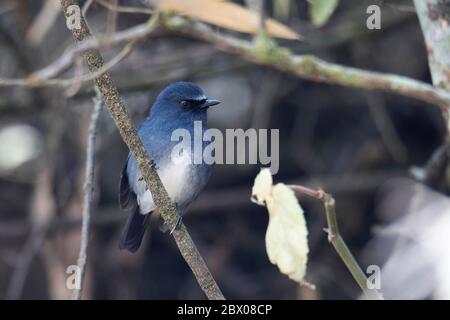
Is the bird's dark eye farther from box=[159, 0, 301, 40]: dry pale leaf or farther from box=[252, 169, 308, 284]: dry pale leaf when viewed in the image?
box=[252, 169, 308, 284]: dry pale leaf

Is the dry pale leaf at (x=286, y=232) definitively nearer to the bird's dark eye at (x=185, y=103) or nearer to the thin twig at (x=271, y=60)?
the thin twig at (x=271, y=60)

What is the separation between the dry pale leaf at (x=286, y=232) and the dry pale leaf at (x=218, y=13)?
45 centimetres

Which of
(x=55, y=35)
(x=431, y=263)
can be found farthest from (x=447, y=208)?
(x=55, y=35)

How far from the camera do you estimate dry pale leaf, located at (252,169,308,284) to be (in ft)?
6.93

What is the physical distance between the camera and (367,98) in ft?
17.4

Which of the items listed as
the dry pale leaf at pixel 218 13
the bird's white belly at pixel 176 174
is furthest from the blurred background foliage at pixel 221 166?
the dry pale leaf at pixel 218 13

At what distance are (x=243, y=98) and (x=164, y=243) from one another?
1.30 meters

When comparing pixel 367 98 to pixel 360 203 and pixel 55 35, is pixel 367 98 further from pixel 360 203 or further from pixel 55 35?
pixel 55 35

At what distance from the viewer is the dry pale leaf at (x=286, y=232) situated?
2111 millimetres

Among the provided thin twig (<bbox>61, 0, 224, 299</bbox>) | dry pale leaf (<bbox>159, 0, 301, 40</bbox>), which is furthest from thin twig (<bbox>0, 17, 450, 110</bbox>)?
thin twig (<bbox>61, 0, 224, 299</bbox>)

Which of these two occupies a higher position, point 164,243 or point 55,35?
point 55,35

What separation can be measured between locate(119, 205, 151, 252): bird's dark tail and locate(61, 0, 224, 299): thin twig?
4.81ft

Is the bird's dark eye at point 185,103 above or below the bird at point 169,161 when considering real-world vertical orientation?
above
